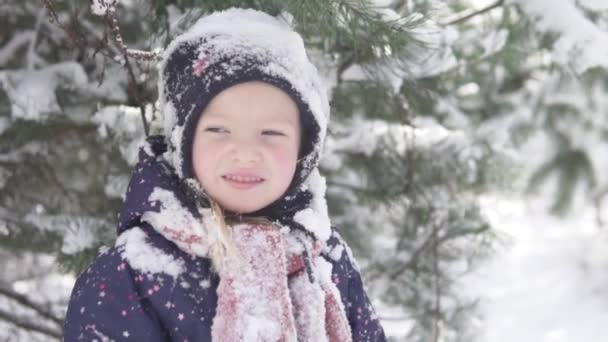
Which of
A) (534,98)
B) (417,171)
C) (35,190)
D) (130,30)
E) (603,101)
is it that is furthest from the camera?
(603,101)

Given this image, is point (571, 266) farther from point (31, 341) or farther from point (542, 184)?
point (31, 341)

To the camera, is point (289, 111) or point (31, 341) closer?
point (289, 111)

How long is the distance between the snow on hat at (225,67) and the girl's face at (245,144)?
2cm

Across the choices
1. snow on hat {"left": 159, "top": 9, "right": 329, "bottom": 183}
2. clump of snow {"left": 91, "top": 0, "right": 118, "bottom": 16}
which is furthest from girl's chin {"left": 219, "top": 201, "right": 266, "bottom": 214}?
clump of snow {"left": 91, "top": 0, "right": 118, "bottom": 16}

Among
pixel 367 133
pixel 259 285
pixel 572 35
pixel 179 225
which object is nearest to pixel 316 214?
pixel 259 285

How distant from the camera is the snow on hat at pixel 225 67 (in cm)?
165

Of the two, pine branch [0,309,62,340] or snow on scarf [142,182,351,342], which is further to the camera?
pine branch [0,309,62,340]

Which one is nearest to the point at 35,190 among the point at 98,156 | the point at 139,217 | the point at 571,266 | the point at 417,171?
the point at 98,156

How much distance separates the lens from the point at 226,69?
164cm

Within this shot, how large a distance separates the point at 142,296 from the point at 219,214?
0.82 ft

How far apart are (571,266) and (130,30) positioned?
5649 mm

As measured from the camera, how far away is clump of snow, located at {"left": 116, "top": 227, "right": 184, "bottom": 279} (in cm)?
164

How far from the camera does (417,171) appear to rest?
3.20 m

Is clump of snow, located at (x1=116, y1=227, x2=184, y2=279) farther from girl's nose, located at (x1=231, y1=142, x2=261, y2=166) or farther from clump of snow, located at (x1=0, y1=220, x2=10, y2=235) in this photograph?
clump of snow, located at (x1=0, y1=220, x2=10, y2=235)
